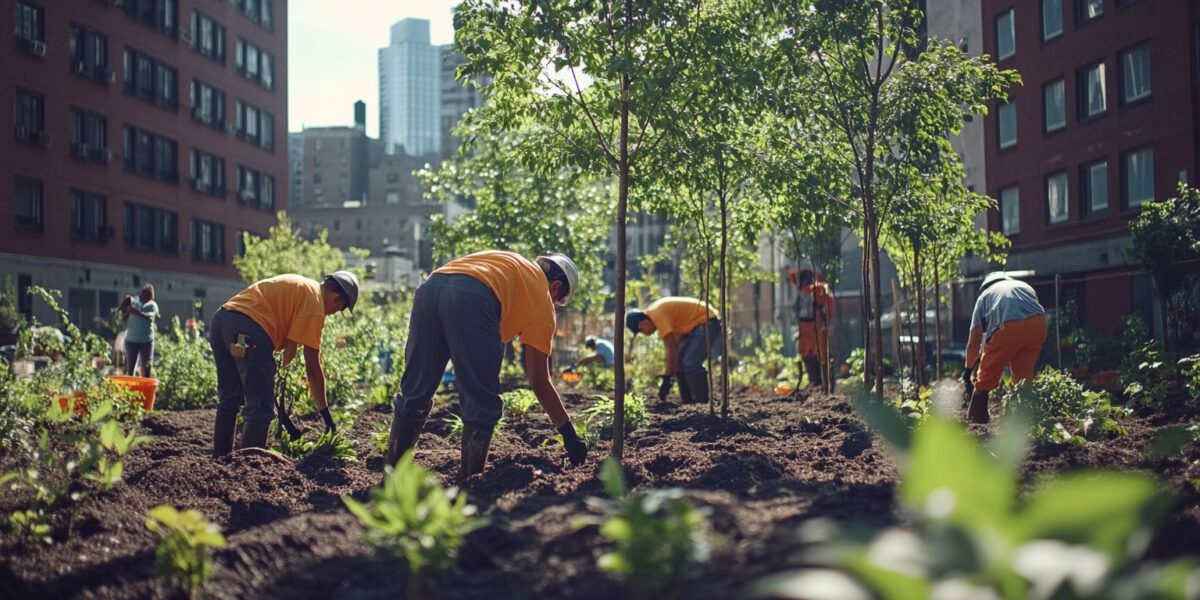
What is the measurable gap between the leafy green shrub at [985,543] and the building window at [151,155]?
3977 centimetres

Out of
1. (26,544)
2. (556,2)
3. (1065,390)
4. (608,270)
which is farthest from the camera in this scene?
(608,270)

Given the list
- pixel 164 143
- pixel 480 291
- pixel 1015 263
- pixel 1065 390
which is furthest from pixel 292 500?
pixel 164 143

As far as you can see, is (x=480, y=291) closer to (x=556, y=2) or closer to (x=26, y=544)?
(x=556, y=2)

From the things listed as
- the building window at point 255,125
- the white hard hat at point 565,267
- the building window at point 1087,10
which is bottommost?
the white hard hat at point 565,267

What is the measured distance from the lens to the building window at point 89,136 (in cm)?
3447

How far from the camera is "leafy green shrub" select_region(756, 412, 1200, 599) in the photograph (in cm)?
188

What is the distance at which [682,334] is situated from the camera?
13625 millimetres

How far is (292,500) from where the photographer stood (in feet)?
20.1

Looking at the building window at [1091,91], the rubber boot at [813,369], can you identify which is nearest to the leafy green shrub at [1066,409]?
the rubber boot at [813,369]

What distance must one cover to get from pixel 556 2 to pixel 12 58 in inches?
1147

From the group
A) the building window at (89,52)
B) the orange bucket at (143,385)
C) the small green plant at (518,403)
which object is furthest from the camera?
the building window at (89,52)

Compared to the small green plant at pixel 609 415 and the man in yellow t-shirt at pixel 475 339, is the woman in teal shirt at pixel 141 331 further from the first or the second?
the man in yellow t-shirt at pixel 475 339

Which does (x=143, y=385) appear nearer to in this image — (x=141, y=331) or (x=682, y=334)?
(x=682, y=334)

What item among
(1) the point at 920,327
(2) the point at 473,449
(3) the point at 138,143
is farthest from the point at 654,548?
Result: (3) the point at 138,143
